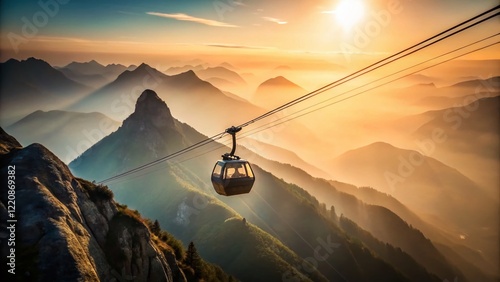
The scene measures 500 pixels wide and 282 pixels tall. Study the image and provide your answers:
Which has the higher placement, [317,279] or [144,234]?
[144,234]

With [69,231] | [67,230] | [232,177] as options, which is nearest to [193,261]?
[232,177]

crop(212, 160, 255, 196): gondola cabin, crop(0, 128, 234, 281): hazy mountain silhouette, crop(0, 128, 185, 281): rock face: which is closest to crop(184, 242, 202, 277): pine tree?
crop(0, 128, 234, 281): hazy mountain silhouette

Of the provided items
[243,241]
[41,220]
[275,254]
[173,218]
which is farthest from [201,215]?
[41,220]

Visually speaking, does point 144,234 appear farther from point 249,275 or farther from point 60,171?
point 249,275

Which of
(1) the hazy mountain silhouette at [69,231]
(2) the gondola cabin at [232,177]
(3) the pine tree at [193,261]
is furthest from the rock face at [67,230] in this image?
(2) the gondola cabin at [232,177]

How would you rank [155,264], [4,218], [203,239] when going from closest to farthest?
[4,218], [155,264], [203,239]

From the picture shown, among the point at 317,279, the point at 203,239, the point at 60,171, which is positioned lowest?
the point at 317,279

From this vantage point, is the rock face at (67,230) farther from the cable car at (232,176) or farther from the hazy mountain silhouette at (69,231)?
the cable car at (232,176)
